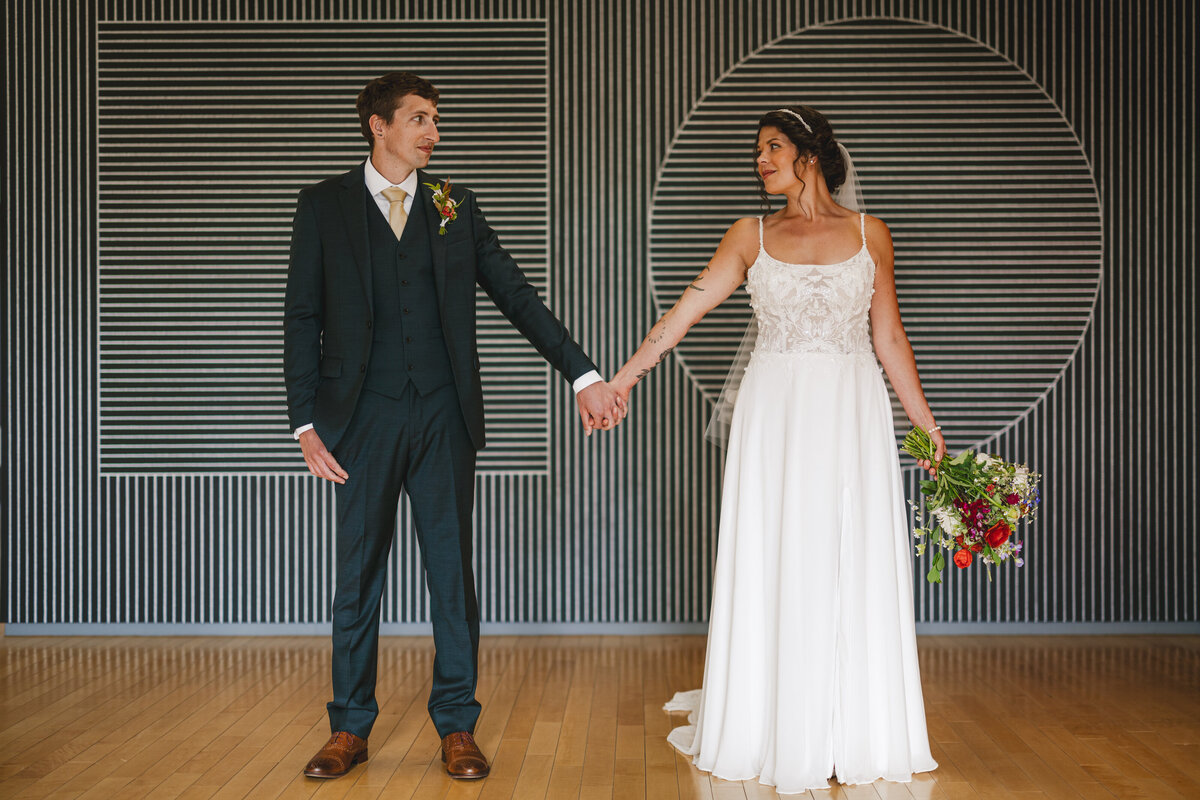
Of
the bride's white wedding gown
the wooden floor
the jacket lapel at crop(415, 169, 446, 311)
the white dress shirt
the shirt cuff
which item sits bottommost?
the wooden floor

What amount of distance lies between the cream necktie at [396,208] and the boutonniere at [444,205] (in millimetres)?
95

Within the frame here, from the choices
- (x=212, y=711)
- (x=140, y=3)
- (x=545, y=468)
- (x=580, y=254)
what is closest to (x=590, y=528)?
(x=545, y=468)

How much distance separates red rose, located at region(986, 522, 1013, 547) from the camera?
3033 mm

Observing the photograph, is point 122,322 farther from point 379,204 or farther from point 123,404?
point 379,204

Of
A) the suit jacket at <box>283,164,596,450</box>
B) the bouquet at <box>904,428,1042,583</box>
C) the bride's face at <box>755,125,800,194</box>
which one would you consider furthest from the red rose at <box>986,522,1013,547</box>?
the suit jacket at <box>283,164,596,450</box>

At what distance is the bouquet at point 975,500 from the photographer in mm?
3043

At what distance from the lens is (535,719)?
11.6ft

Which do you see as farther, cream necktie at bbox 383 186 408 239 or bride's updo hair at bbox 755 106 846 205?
bride's updo hair at bbox 755 106 846 205

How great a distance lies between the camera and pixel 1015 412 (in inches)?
197

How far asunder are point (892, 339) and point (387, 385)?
1.56 metres

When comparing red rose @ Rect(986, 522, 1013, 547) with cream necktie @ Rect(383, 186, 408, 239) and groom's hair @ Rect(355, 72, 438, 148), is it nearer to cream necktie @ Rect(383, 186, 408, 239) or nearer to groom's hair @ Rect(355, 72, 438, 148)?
cream necktie @ Rect(383, 186, 408, 239)

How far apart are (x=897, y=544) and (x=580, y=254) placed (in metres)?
2.50

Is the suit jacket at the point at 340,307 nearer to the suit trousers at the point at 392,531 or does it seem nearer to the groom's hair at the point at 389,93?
the suit trousers at the point at 392,531

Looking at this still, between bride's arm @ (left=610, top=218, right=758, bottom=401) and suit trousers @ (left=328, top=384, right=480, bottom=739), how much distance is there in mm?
599
